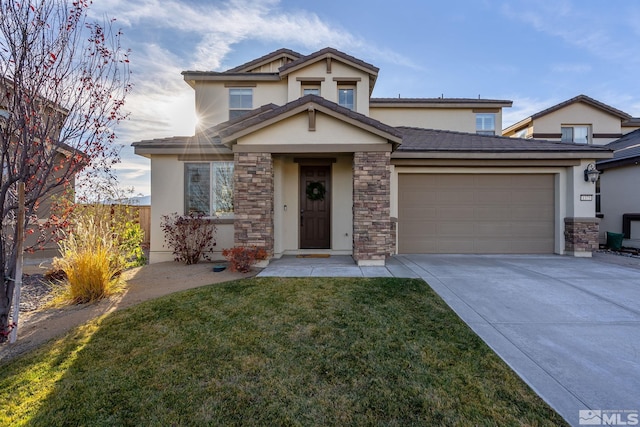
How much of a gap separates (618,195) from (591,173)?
4383mm

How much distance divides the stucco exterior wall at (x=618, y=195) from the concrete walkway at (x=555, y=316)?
4.37m

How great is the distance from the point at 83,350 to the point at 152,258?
5.83 meters

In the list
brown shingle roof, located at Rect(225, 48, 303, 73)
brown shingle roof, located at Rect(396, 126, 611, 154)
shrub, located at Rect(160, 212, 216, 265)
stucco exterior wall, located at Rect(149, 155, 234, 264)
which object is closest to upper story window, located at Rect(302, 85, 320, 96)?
brown shingle roof, located at Rect(225, 48, 303, 73)

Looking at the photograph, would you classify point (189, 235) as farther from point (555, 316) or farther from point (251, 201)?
point (555, 316)

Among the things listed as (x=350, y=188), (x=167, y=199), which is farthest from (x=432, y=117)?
(x=167, y=199)

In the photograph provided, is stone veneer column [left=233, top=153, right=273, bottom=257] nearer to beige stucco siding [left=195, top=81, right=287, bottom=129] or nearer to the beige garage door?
the beige garage door

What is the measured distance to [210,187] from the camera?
8.81 meters

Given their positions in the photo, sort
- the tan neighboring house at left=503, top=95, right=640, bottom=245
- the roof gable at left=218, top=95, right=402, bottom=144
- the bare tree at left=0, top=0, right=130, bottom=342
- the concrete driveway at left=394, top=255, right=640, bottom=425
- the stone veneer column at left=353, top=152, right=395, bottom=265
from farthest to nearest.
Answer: the tan neighboring house at left=503, top=95, right=640, bottom=245, the stone veneer column at left=353, top=152, right=395, bottom=265, the roof gable at left=218, top=95, right=402, bottom=144, the bare tree at left=0, top=0, right=130, bottom=342, the concrete driveway at left=394, top=255, right=640, bottom=425

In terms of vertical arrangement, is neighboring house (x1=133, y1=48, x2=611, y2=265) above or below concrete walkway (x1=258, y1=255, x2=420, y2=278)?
above

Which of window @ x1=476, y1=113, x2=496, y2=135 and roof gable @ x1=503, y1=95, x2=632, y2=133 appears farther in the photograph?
roof gable @ x1=503, y1=95, x2=632, y2=133

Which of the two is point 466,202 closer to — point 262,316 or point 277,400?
point 262,316

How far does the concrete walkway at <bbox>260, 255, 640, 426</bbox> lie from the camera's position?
8.90 feet

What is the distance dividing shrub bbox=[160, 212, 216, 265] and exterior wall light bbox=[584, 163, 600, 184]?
11778mm

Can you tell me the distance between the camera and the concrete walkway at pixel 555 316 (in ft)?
8.90
